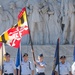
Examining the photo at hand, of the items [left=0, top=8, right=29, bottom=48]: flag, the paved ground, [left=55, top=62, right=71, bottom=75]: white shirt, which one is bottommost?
[left=55, top=62, right=71, bottom=75]: white shirt

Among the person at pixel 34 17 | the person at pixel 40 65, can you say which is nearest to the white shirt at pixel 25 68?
the person at pixel 40 65

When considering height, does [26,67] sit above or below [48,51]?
below

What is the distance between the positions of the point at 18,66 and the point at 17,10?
16.8 ft

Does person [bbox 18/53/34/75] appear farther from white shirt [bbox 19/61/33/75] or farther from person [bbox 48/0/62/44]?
person [bbox 48/0/62/44]

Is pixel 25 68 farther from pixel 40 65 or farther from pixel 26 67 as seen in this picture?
pixel 40 65

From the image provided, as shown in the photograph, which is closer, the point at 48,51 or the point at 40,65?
the point at 40,65

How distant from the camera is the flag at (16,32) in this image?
31.4 ft

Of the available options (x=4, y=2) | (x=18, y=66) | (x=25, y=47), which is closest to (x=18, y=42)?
(x=18, y=66)

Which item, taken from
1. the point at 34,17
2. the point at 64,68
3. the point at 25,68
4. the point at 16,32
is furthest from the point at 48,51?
the point at 16,32

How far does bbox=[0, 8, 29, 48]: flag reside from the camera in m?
9.56

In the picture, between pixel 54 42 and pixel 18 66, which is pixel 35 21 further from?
pixel 18 66

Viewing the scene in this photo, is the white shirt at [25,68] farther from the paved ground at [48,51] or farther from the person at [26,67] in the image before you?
the paved ground at [48,51]

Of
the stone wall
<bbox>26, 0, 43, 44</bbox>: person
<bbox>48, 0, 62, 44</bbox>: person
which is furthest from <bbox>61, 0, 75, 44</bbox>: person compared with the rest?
<bbox>26, 0, 43, 44</bbox>: person

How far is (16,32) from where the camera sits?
379 inches
